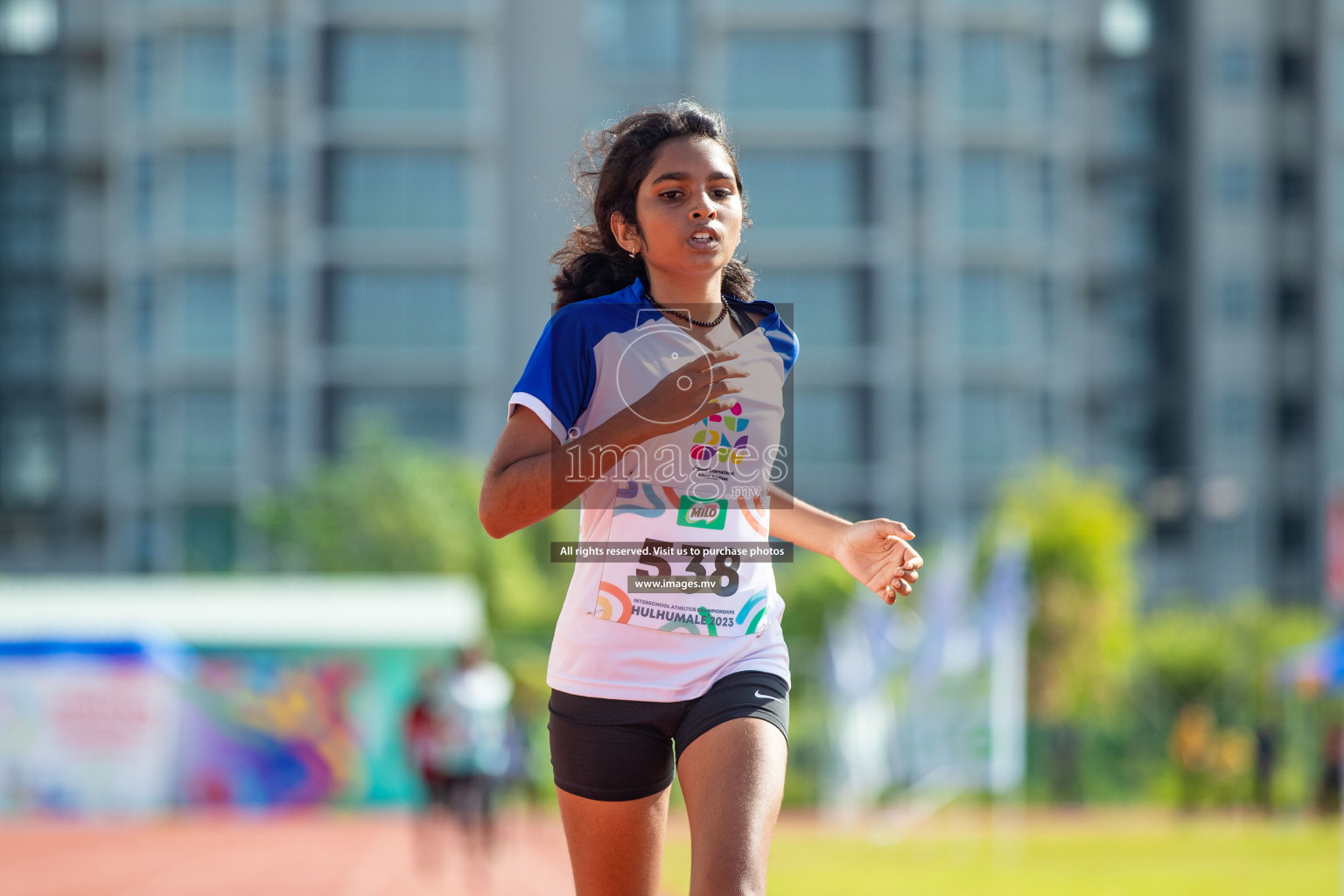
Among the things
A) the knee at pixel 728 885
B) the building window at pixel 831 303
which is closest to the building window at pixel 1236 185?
the building window at pixel 831 303

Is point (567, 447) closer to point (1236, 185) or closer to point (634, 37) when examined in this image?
point (634, 37)

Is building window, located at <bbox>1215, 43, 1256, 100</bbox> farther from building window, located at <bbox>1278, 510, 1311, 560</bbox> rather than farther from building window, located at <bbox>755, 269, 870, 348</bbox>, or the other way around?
building window, located at <bbox>755, 269, 870, 348</bbox>

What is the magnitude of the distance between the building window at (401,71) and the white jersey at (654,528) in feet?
162

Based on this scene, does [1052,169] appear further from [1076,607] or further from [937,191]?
[1076,607]

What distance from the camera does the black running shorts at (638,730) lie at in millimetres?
3158

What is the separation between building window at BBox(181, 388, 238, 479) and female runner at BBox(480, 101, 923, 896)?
49.5 m

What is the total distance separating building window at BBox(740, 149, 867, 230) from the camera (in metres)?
51.1

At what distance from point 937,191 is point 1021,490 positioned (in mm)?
14750

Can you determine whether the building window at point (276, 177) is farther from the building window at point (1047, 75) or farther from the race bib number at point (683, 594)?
the race bib number at point (683, 594)

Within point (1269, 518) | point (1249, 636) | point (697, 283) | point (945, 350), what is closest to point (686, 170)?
point (697, 283)

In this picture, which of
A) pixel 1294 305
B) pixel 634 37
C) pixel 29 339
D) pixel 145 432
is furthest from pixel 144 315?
pixel 1294 305

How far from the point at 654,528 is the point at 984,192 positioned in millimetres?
50026

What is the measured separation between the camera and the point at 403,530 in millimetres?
42250

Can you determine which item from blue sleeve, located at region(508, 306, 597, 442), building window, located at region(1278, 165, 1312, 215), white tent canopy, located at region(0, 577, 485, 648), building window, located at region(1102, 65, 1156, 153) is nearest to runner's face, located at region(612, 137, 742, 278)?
blue sleeve, located at region(508, 306, 597, 442)
